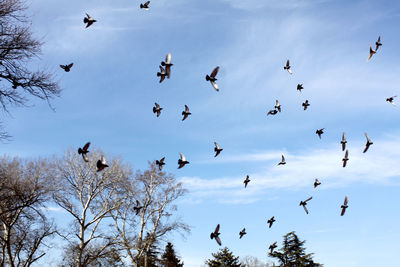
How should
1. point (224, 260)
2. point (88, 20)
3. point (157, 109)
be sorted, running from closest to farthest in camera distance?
point (88, 20), point (157, 109), point (224, 260)

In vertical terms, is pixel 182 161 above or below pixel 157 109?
below

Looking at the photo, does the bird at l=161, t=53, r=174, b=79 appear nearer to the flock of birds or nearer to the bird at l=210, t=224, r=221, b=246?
the flock of birds

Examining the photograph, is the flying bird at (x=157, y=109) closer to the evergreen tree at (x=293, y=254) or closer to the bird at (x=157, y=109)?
the bird at (x=157, y=109)

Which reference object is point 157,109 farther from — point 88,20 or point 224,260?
point 224,260

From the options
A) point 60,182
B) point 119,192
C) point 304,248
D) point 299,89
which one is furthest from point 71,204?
point 304,248

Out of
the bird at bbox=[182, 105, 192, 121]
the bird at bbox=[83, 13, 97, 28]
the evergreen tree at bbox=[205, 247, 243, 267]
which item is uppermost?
the bird at bbox=[83, 13, 97, 28]

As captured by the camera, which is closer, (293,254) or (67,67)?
(67,67)

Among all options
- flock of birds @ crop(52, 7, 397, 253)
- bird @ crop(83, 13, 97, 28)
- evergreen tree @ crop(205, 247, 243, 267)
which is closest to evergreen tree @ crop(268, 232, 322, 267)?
evergreen tree @ crop(205, 247, 243, 267)

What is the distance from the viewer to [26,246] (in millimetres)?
18281

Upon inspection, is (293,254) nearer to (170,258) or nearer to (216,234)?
(170,258)

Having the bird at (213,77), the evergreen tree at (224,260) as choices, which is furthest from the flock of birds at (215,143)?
the evergreen tree at (224,260)

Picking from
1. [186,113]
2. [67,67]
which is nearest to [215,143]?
[186,113]

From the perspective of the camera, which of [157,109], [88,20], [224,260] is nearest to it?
[88,20]

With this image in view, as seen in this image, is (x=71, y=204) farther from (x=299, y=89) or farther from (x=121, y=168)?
(x=299, y=89)
